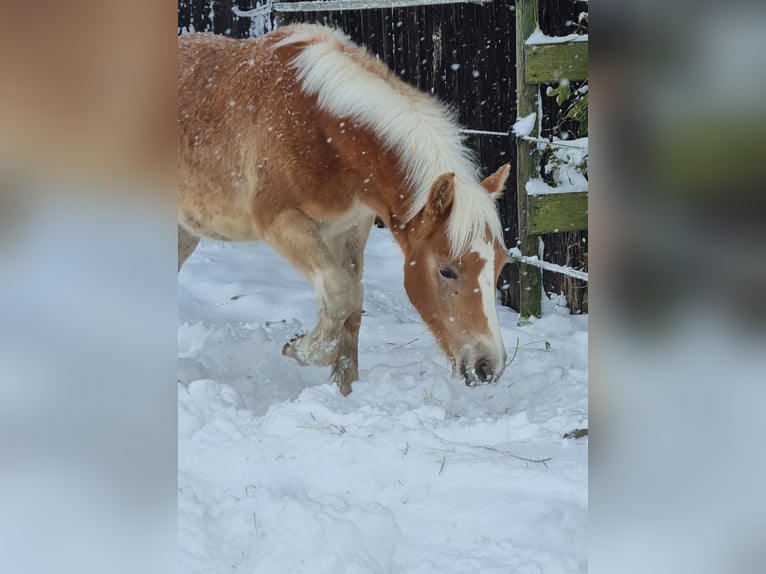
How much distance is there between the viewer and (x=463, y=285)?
1.94 meters

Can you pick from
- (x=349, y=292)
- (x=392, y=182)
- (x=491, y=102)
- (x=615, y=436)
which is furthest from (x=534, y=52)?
(x=615, y=436)

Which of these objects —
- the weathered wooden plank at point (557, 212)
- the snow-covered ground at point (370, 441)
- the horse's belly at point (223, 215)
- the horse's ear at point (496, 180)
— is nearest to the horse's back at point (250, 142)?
the horse's belly at point (223, 215)

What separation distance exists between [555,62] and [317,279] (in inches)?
32.6

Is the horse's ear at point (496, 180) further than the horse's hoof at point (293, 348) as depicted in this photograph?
No

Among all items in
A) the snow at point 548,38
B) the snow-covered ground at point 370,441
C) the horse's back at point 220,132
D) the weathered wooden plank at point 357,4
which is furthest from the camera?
the horse's back at point 220,132

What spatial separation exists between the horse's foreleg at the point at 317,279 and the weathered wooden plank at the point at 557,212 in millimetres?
508

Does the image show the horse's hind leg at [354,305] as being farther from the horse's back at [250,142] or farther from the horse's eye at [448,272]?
the horse's eye at [448,272]

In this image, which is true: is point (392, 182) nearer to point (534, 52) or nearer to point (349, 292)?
point (349, 292)

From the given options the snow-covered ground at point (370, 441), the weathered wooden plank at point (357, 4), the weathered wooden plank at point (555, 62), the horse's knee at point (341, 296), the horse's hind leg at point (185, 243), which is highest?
the weathered wooden plank at point (357, 4)

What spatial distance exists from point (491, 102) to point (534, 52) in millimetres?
163

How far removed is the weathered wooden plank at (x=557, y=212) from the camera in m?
1.91

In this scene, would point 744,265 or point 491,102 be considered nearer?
point 744,265

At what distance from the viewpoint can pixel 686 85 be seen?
1.50 meters

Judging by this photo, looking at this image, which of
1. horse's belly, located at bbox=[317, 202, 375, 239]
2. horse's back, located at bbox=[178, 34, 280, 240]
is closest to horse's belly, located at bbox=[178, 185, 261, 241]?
horse's back, located at bbox=[178, 34, 280, 240]
